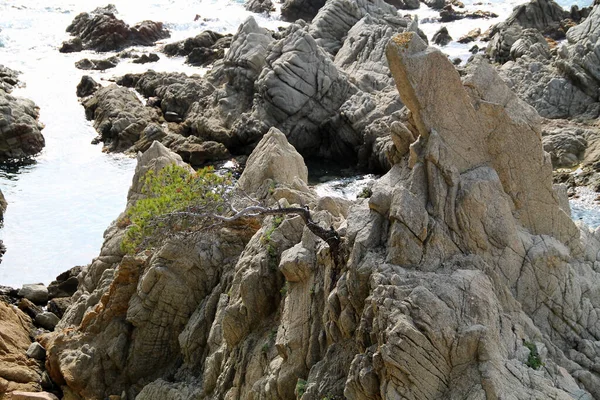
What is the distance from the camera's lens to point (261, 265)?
20766mm

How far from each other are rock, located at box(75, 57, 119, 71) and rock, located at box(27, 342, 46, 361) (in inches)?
1829

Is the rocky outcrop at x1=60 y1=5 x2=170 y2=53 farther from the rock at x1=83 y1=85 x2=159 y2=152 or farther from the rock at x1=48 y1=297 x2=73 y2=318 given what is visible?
the rock at x1=48 y1=297 x2=73 y2=318

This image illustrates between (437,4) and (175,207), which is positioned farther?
(437,4)

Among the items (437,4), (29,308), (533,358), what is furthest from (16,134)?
(437,4)

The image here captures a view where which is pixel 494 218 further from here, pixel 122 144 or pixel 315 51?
pixel 122 144

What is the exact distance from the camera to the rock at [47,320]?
3116 cm

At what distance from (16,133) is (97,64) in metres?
18.4

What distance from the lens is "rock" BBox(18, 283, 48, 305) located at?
34.4 metres

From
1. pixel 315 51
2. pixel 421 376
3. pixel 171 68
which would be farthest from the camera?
pixel 171 68

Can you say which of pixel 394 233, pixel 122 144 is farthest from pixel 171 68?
pixel 394 233

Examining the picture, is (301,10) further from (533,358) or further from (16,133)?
(533,358)

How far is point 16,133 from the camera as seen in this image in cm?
5397

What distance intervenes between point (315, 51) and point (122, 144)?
1454 centimetres

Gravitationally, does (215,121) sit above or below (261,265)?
below
